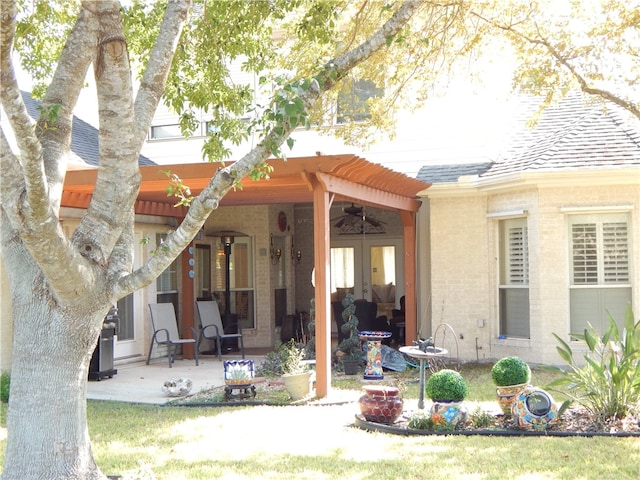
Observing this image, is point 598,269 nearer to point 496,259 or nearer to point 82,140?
point 496,259

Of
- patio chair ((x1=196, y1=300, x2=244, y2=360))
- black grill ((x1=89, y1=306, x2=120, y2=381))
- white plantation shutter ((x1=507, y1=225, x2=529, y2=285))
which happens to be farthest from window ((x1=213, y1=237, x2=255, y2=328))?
white plantation shutter ((x1=507, y1=225, x2=529, y2=285))

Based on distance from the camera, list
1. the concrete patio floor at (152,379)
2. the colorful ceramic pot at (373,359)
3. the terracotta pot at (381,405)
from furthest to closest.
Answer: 1. the colorful ceramic pot at (373,359)
2. the concrete patio floor at (152,379)
3. the terracotta pot at (381,405)

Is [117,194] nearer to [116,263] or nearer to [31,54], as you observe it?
[116,263]

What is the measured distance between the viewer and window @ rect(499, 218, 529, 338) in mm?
12078

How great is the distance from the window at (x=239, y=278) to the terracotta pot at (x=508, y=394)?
27.6ft

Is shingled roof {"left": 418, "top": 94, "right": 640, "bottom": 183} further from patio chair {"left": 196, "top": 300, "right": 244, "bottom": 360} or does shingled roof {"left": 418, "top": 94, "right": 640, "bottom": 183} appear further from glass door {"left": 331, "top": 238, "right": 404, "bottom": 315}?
glass door {"left": 331, "top": 238, "right": 404, "bottom": 315}

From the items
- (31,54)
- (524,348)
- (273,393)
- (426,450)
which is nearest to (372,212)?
(524,348)

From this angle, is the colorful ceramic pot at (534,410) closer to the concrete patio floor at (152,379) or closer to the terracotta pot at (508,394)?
the terracotta pot at (508,394)

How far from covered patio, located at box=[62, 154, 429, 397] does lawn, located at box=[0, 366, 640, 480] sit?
1.34 metres

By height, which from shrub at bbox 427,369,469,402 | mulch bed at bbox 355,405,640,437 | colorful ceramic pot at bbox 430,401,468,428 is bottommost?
mulch bed at bbox 355,405,640,437

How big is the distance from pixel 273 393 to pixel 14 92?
20.6 ft

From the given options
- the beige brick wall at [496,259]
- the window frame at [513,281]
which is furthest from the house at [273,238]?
the window frame at [513,281]

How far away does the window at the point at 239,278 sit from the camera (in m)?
15.5

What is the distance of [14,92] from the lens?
13.6 ft
